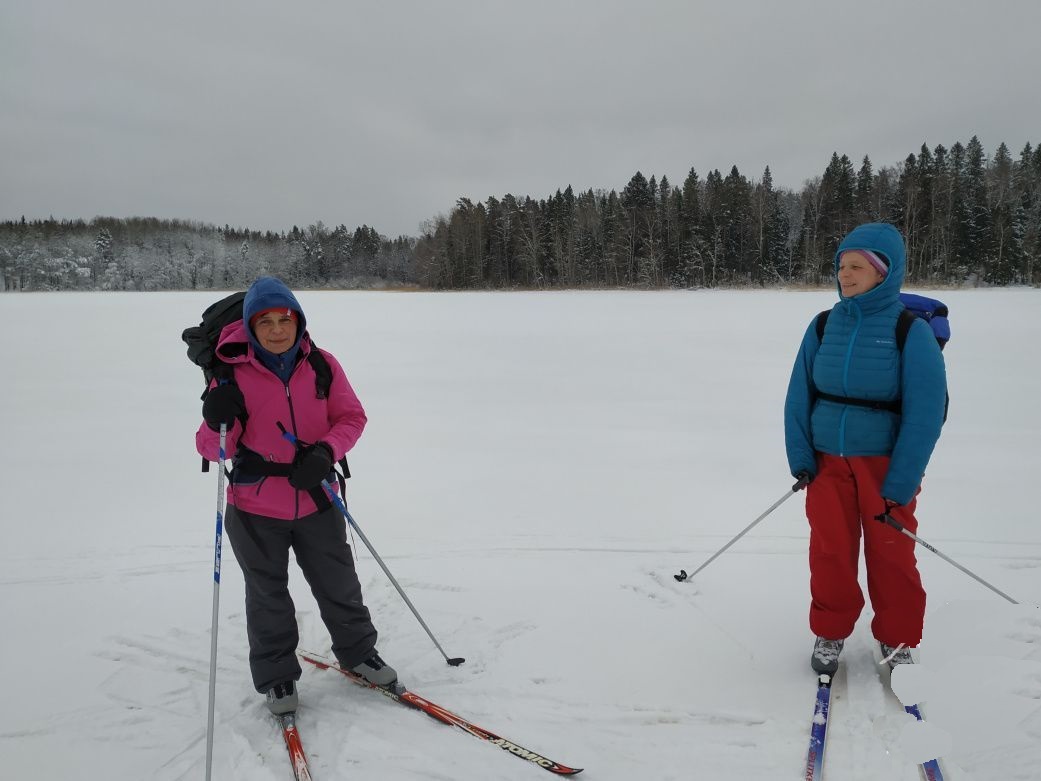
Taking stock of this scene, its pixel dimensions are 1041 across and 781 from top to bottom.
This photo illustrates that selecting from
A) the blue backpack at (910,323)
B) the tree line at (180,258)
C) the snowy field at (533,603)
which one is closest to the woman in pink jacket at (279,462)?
the snowy field at (533,603)

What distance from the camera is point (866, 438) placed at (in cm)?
249

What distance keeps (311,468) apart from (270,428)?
0.92 ft

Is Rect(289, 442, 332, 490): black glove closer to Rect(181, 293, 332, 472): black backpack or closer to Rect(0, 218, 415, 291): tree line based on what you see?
Rect(181, 293, 332, 472): black backpack

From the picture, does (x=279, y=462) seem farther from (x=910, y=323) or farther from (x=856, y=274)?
(x=910, y=323)

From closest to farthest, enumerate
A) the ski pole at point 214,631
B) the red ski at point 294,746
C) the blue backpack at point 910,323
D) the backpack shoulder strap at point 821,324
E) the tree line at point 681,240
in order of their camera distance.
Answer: the ski pole at point 214,631 < the red ski at point 294,746 < the blue backpack at point 910,323 < the backpack shoulder strap at point 821,324 < the tree line at point 681,240

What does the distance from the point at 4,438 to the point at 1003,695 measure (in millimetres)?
9707

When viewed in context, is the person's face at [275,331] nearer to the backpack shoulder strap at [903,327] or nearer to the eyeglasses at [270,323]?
the eyeglasses at [270,323]

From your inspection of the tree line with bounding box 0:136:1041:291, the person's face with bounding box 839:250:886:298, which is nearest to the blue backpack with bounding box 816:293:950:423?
the person's face with bounding box 839:250:886:298

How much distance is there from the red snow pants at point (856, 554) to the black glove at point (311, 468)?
85.5 inches

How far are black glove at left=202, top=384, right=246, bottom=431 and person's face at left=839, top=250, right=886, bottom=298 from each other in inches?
101

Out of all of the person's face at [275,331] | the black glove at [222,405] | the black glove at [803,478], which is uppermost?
the person's face at [275,331]

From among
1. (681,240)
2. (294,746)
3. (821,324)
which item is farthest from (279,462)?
(681,240)

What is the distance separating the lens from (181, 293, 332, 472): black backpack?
2338 mm

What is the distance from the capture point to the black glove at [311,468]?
7.56 ft
